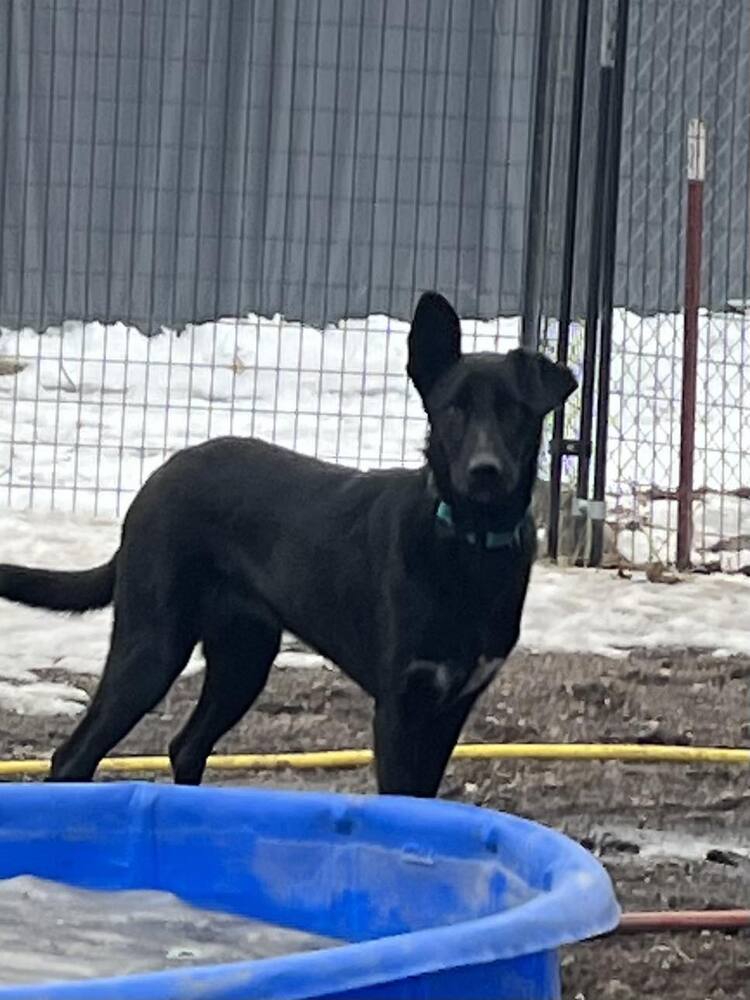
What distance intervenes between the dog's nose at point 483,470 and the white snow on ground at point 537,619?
6.13 feet

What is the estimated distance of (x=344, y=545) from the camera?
12.8 feet

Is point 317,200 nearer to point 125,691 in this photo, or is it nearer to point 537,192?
point 537,192

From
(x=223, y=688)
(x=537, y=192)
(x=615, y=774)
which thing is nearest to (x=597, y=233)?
(x=537, y=192)

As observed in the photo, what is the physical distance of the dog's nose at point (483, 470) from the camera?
145 inches

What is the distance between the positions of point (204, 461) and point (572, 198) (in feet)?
12.4

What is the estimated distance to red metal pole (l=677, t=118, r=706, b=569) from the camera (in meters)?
7.59

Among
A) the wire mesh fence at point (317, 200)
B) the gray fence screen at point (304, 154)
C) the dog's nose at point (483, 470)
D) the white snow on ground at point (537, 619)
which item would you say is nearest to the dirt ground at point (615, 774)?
the white snow on ground at point (537, 619)

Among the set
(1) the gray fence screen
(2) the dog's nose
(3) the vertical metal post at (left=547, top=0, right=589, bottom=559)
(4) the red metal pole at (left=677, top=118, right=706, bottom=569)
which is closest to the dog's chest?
(2) the dog's nose

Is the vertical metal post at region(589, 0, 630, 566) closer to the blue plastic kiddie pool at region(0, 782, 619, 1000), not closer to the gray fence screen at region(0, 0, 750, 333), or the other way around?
the gray fence screen at region(0, 0, 750, 333)

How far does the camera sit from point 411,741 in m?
3.73

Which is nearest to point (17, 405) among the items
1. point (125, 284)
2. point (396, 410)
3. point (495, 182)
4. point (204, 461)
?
point (125, 284)

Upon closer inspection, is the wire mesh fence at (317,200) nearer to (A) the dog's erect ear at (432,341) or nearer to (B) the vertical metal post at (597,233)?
(B) the vertical metal post at (597,233)

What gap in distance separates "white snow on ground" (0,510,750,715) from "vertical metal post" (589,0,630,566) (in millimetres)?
470

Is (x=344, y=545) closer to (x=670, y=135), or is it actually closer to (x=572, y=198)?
(x=572, y=198)
